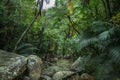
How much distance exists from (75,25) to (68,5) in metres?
0.91

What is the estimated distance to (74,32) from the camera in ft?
25.3

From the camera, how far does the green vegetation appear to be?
16.7 ft

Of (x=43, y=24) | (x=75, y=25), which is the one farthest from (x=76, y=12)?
(x=43, y=24)

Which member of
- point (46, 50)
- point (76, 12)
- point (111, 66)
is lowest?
point (46, 50)

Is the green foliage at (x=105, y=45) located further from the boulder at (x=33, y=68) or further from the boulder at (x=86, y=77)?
the boulder at (x=33, y=68)

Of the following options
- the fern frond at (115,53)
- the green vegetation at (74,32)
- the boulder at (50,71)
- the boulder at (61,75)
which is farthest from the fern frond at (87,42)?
the boulder at (50,71)

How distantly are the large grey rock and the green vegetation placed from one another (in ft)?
4.92

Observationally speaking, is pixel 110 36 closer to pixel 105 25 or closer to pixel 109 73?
pixel 105 25

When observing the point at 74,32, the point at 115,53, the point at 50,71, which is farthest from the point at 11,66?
the point at 74,32

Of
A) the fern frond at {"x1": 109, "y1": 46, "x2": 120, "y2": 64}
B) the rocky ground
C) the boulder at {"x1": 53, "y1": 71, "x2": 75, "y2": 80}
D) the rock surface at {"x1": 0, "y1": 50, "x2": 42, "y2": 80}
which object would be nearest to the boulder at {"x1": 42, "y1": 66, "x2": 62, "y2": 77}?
the rocky ground

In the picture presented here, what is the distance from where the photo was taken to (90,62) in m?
5.66

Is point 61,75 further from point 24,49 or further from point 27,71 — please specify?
point 24,49

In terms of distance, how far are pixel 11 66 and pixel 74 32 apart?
10.4ft

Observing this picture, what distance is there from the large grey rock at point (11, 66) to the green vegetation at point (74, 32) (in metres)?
1.50
